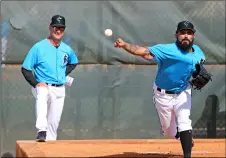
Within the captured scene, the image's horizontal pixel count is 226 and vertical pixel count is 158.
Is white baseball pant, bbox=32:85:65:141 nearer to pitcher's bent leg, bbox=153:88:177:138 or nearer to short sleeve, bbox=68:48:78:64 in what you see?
short sleeve, bbox=68:48:78:64

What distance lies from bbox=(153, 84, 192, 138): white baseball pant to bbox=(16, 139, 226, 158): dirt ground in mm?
357

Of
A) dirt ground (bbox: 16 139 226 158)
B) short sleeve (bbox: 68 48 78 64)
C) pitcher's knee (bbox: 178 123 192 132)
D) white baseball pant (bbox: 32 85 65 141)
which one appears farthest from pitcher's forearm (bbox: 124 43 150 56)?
short sleeve (bbox: 68 48 78 64)

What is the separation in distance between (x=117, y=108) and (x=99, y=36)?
0.98m

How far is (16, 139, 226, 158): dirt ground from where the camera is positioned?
22.8 feet

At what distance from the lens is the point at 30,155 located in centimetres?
657

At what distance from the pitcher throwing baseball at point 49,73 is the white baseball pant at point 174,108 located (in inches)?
61.5

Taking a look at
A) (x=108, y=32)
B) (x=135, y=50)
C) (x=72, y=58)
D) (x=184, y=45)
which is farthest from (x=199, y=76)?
(x=108, y=32)

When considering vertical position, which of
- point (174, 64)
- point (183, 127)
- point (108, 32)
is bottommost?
point (183, 127)

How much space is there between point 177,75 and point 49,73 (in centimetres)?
199

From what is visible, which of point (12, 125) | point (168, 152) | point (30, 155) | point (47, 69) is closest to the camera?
point (30, 155)

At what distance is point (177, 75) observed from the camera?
671 cm

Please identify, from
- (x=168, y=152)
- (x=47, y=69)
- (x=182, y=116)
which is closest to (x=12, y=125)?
(x=47, y=69)

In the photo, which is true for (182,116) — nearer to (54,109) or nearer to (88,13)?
(54,109)

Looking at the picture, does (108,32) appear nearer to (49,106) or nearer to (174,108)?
(49,106)
